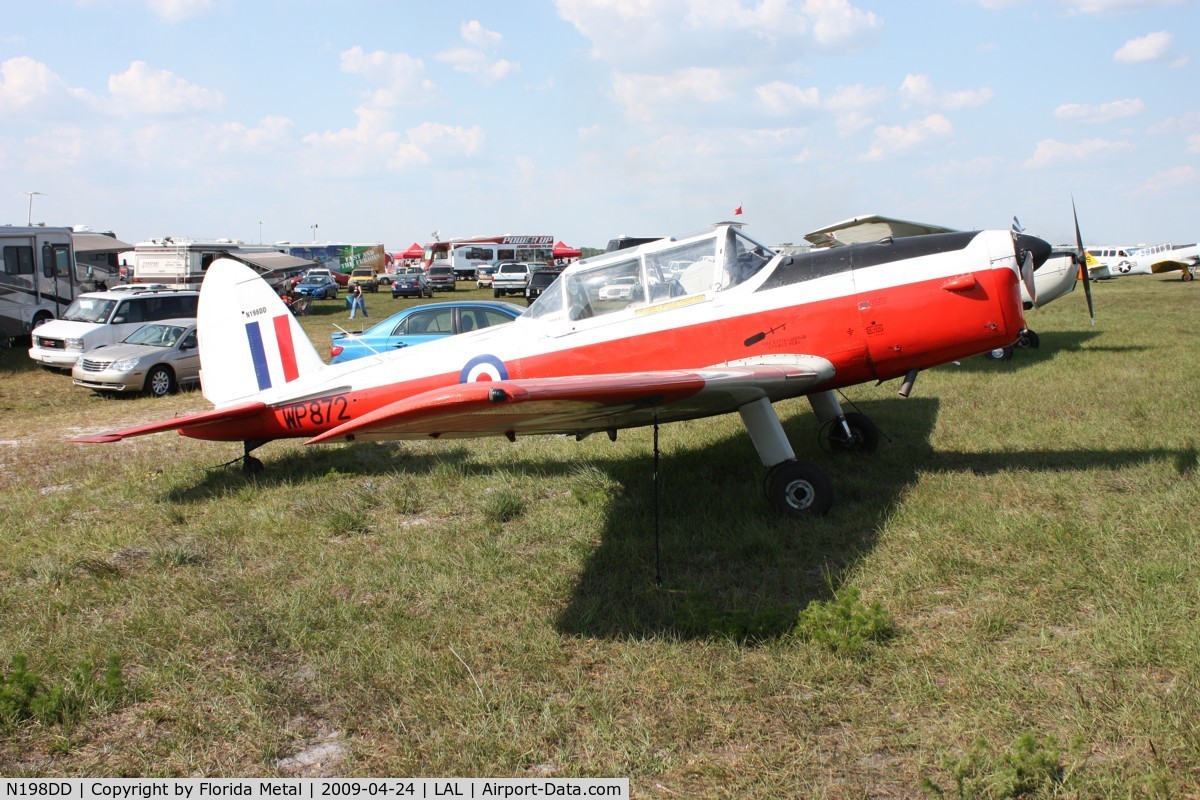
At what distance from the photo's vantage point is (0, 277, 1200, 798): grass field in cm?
335

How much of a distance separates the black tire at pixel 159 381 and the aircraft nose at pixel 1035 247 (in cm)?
1307

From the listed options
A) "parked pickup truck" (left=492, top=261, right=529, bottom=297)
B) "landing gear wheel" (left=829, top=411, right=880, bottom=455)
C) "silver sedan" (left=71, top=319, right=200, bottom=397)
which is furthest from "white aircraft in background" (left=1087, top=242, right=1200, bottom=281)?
"silver sedan" (left=71, top=319, right=200, bottom=397)

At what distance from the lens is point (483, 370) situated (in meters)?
6.98

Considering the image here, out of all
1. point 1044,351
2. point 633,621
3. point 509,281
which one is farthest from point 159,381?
point 509,281

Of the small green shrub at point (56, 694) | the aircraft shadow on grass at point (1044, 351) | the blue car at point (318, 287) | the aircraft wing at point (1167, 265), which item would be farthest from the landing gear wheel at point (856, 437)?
the aircraft wing at point (1167, 265)

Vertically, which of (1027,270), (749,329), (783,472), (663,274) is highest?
(663,274)

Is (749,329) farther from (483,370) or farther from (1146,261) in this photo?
(1146,261)

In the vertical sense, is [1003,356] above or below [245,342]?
below

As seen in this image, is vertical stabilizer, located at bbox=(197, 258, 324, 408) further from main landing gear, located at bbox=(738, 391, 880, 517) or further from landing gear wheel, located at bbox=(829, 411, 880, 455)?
landing gear wheel, located at bbox=(829, 411, 880, 455)

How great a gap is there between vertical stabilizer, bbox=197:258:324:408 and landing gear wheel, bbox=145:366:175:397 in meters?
7.17

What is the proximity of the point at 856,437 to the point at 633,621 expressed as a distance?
4.29 m

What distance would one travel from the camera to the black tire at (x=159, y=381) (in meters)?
14.1

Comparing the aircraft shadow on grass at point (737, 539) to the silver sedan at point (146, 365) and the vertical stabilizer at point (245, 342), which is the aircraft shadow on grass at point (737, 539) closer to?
the vertical stabilizer at point (245, 342)

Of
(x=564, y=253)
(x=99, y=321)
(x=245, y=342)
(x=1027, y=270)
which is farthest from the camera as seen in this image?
(x=564, y=253)
